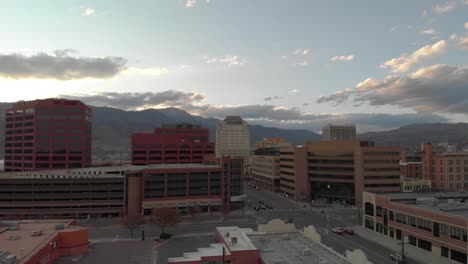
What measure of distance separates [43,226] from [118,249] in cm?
1396

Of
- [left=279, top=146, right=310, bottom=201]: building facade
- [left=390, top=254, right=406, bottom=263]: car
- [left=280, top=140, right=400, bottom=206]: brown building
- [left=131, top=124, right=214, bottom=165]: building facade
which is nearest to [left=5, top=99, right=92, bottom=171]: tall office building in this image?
[left=131, top=124, right=214, bottom=165]: building facade

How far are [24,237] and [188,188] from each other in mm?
61304

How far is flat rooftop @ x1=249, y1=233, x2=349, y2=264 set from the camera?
4500 centimetres

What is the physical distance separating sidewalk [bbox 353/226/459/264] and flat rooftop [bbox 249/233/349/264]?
932 inches

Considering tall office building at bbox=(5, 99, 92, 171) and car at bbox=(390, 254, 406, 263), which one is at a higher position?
tall office building at bbox=(5, 99, 92, 171)

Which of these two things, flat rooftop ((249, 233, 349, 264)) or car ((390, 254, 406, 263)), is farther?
car ((390, 254, 406, 263))

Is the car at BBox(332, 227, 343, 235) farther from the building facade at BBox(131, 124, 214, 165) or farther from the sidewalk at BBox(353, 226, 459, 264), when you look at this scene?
the building facade at BBox(131, 124, 214, 165)

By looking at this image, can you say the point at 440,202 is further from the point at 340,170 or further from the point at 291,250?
the point at 340,170

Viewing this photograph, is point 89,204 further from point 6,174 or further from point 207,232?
point 207,232

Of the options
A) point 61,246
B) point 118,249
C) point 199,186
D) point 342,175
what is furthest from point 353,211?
point 61,246

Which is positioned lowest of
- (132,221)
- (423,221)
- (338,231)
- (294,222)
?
(294,222)

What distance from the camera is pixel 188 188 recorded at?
121 meters

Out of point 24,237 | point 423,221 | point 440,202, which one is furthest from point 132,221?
point 440,202

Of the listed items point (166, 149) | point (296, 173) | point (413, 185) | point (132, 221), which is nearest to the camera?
point (132, 221)
